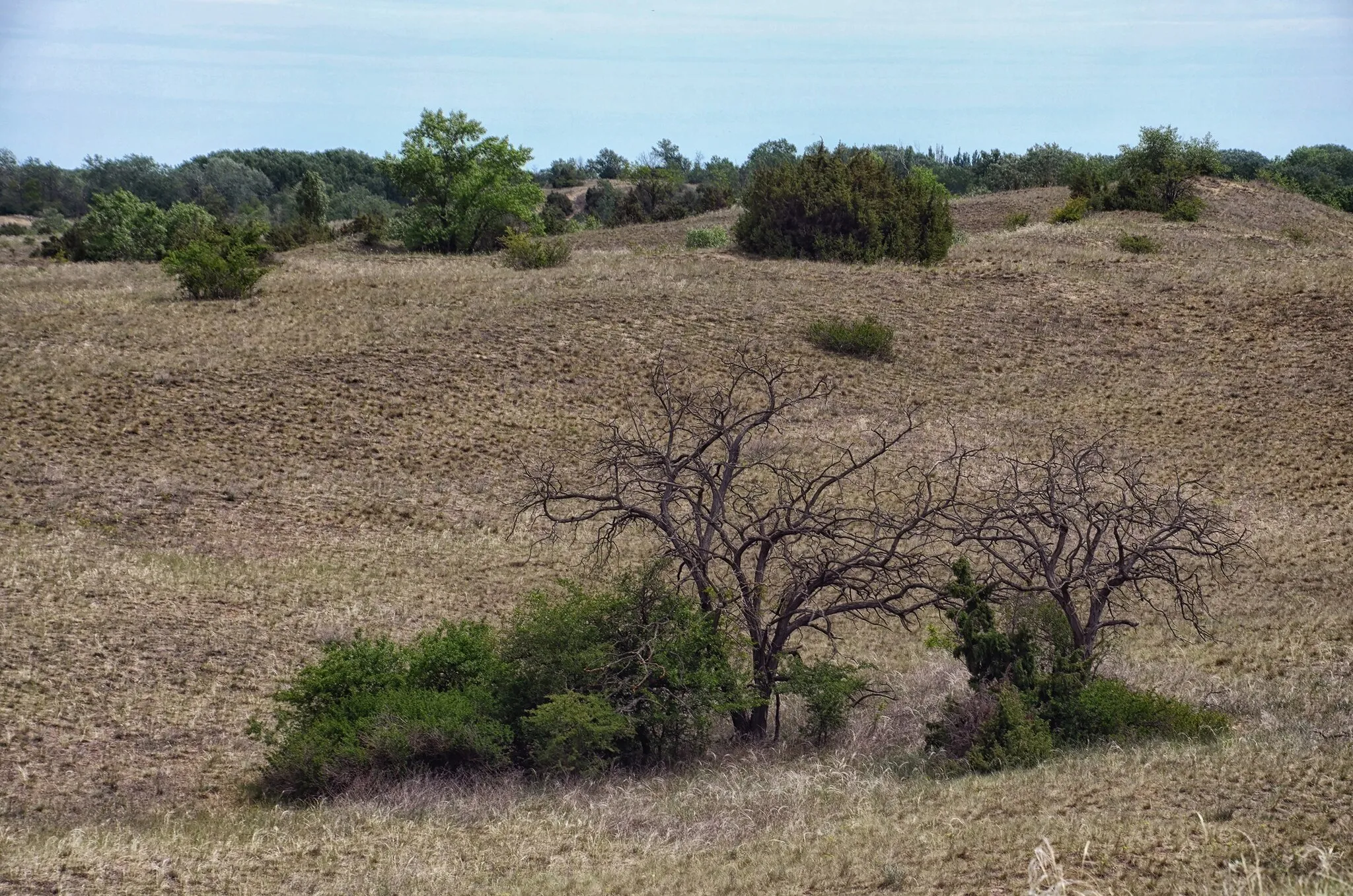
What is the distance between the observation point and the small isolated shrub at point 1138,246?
119 feet

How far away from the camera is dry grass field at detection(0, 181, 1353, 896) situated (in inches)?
292

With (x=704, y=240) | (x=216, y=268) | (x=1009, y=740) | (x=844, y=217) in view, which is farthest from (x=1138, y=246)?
(x=1009, y=740)

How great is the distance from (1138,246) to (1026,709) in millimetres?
30190

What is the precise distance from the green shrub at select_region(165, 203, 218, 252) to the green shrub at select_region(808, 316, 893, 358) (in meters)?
19.9

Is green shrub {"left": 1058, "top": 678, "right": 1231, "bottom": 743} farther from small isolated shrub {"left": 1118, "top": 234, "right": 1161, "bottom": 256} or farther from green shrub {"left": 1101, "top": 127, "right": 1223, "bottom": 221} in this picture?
green shrub {"left": 1101, "top": 127, "right": 1223, "bottom": 221}

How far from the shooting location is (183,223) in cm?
4456

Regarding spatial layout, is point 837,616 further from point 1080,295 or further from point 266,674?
point 1080,295

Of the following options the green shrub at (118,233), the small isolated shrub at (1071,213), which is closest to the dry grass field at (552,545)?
the small isolated shrub at (1071,213)

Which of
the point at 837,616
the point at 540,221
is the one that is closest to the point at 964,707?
the point at 837,616

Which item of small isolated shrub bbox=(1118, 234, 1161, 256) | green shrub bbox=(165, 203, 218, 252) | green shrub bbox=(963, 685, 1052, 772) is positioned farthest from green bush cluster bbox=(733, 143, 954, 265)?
green shrub bbox=(963, 685, 1052, 772)

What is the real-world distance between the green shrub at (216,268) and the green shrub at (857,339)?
47.6 feet

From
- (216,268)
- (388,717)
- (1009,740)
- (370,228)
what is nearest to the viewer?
(1009,740)

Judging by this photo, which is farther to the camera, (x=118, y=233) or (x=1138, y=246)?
(x=118, y=233)

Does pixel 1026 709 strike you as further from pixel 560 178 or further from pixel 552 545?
pixel 560 178
